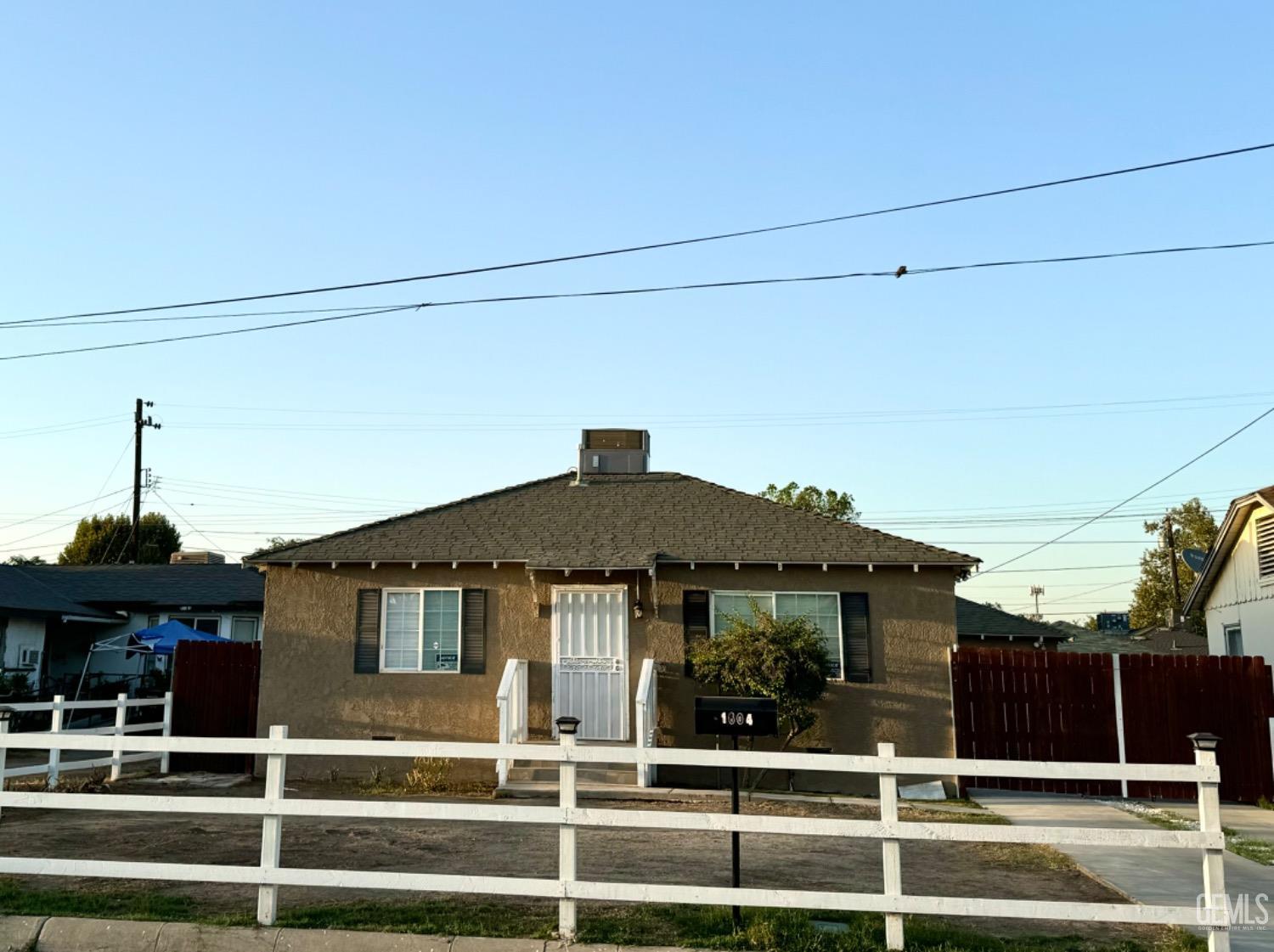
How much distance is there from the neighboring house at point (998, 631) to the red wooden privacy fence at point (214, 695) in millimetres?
13912

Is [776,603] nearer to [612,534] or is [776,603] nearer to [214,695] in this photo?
[612,534]

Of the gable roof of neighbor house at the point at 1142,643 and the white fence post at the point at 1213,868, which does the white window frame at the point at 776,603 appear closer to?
the white fence post at the point at 1213,868

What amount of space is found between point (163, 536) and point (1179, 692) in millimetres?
49184

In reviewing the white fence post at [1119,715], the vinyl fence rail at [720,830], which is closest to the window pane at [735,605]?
the white fence post at [1119,715]

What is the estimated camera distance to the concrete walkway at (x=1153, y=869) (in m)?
7.58

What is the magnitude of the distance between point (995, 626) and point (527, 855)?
55.9 feet

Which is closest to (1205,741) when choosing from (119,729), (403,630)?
(403,630)

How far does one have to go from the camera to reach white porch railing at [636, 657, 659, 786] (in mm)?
13516

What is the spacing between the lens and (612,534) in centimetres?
1627

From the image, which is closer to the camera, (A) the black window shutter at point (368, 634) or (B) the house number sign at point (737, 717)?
(B) the house number sign at point (737, 717)

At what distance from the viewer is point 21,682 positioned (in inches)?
906

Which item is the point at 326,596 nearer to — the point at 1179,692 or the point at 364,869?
the point at 364,869

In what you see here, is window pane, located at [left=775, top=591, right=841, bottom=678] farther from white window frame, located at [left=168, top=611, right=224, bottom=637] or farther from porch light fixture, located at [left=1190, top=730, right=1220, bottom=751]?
white window frame, located at [left=168, top=611, right=224, bottom=637]

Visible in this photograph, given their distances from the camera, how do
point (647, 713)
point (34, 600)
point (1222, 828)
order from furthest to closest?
point (34, 600) < point (647, 713) < point (1222, 828)
